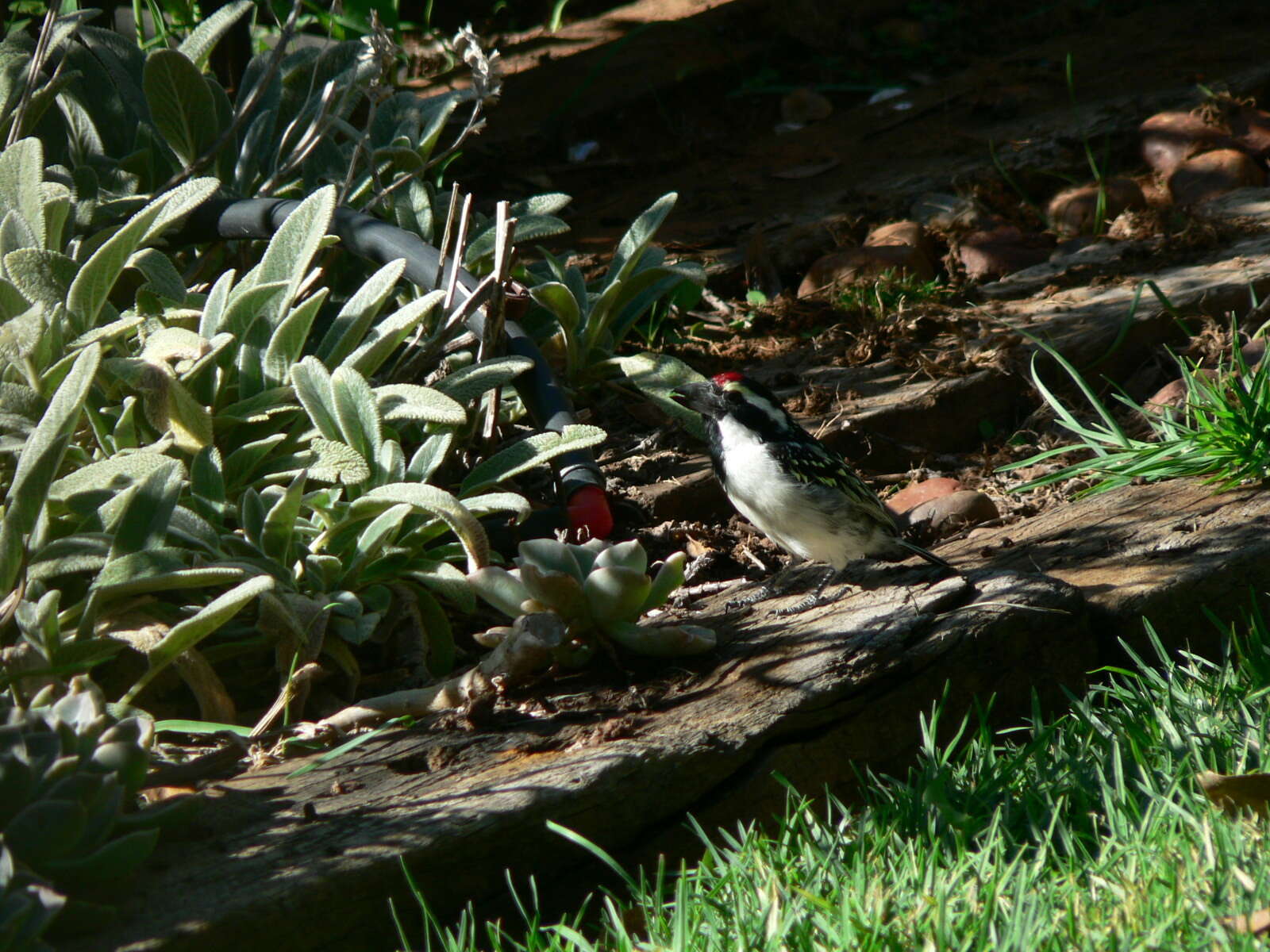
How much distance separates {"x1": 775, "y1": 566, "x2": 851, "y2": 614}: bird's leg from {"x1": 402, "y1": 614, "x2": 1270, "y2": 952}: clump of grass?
1.78ft

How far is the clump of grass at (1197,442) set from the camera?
3557mm

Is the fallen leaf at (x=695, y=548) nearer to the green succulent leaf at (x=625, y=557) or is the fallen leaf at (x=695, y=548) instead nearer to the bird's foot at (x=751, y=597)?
the bird's foot at (x=751, y=597)

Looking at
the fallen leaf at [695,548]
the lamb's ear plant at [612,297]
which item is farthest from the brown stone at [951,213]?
the fallen leaf at [695,548]

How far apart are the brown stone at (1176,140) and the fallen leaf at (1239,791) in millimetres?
4549

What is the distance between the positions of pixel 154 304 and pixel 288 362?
60 cm

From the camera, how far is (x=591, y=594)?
9.12 feet

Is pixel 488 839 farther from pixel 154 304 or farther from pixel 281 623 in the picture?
pixel 154 304

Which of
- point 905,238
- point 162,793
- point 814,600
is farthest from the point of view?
point 905,238

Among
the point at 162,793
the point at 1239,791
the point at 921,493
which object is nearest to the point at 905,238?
the point at 921,493

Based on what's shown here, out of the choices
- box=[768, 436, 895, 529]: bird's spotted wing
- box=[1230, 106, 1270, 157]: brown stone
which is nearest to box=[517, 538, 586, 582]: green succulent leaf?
box=[768, 436, 895, 529]: bird's spotted wing

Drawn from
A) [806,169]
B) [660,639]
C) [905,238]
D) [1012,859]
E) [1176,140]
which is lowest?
[1012,859]

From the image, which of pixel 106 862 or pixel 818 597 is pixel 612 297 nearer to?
pixel 818 597

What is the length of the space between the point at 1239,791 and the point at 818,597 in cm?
126

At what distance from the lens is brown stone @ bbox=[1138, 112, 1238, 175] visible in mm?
6055
